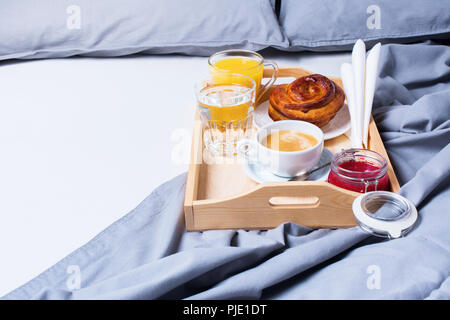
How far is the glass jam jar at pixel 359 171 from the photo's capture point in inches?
24.0

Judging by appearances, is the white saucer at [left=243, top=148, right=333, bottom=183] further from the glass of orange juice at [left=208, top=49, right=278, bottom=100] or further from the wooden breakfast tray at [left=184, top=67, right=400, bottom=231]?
the glass of orange juice at [left=208, top=49, right=278, bottom=100]

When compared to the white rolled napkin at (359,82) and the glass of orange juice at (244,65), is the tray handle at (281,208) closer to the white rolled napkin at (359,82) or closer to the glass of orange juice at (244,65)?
the white rolled napkin at (359,82)

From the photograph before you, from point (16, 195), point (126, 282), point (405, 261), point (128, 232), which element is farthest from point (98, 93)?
point (405, 261)

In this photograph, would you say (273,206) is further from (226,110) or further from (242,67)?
(242,67)

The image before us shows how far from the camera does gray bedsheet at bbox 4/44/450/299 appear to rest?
→ 19.6 inches

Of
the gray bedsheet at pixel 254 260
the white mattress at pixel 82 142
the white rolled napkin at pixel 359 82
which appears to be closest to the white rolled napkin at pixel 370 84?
the white rolled napkin at pixel 359 82

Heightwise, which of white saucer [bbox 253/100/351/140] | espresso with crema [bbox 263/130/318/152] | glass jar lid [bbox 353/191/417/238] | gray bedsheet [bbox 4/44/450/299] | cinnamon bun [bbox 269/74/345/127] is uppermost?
cinnamon bun [bbox 269/74/345/127]

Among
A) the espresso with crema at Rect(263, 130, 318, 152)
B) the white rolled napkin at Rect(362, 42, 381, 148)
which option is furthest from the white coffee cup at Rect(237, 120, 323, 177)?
the white rolled napkin at Rect(362, 42, 381, 148)

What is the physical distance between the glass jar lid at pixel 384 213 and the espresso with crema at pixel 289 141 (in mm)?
119

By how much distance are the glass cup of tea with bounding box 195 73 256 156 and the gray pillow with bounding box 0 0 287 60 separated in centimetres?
31

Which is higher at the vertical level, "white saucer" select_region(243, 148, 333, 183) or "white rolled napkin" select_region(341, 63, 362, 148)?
"white rolled napkin" select_region(341, 63, 362, 148)

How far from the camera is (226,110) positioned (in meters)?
0.75

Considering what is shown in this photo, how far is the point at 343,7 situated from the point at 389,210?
68 centimetres
